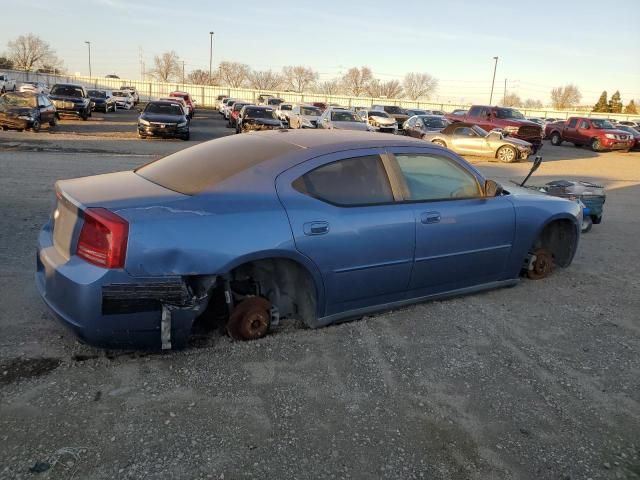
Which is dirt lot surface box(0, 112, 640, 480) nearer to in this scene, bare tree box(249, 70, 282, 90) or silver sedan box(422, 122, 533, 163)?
silver sedan box(422, 122, 533, 163)

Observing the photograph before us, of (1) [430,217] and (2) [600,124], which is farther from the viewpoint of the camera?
(2) [600,124]

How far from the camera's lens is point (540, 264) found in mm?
5230

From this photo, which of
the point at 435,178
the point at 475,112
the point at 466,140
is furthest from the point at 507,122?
the point at 435,178

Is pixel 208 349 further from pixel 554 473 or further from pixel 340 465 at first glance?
pixel 554 473

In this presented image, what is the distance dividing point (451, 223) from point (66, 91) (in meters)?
27.8

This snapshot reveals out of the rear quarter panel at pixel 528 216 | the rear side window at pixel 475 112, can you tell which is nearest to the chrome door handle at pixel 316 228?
the rear quarter panel at pixel 528 216

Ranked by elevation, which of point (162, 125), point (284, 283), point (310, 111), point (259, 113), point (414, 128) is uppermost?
point (310, 111)

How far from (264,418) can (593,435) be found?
181 centimetres

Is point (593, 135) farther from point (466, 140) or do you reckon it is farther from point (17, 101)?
point (17, 101)

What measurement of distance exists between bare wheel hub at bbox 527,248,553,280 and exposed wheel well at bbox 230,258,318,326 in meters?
2.67

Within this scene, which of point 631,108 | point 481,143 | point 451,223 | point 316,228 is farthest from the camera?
point 631,108

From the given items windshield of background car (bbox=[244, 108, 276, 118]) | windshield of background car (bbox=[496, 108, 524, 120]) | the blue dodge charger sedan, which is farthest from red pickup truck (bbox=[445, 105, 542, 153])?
the blue dodge charger sedan

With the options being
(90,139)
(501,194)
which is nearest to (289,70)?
(90,139)

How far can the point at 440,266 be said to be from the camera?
4156mm
